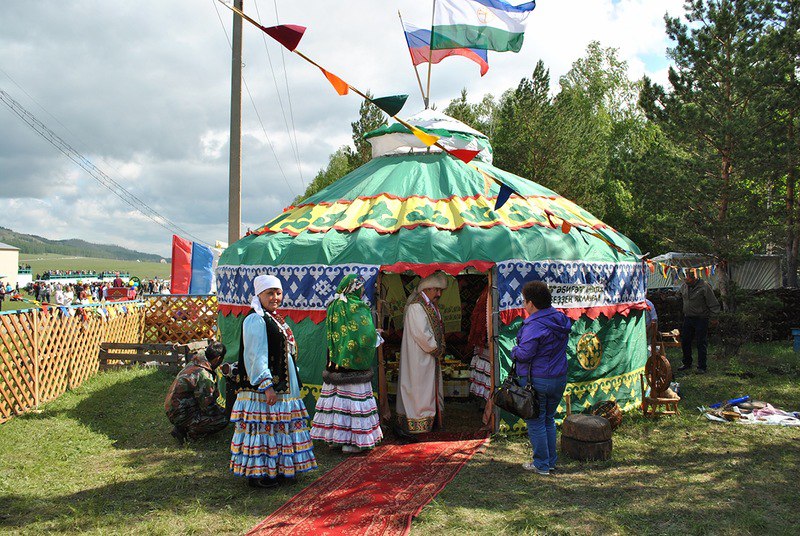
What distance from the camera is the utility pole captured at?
28.6 ft

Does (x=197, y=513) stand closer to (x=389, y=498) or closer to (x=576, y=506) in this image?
(x=389, y=498)

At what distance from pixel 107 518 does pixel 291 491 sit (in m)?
1.21

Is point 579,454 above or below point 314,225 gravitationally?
below

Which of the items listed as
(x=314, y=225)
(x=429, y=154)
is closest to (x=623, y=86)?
(x=429, y=154)

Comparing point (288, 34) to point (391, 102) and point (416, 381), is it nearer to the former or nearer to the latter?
point (391, 102)

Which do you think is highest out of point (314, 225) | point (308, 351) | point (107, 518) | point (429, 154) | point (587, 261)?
point (429, 154)

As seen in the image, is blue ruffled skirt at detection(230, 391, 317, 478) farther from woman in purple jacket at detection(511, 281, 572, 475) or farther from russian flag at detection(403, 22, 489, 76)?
russian flag at detection(403, 22, 489, 76)

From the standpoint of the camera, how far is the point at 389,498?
161 inches

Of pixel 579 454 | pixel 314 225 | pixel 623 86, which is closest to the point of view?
pixel 579 454

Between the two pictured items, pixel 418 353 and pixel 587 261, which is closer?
pixel 418 353

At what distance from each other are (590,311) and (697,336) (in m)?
3.65

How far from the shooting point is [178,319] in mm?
11578

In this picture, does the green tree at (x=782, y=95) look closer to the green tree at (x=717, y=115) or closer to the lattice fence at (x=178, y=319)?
the green tree at (x=717, y=115)

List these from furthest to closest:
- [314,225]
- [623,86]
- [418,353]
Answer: [623,86]
[314,225]
[418,353]
